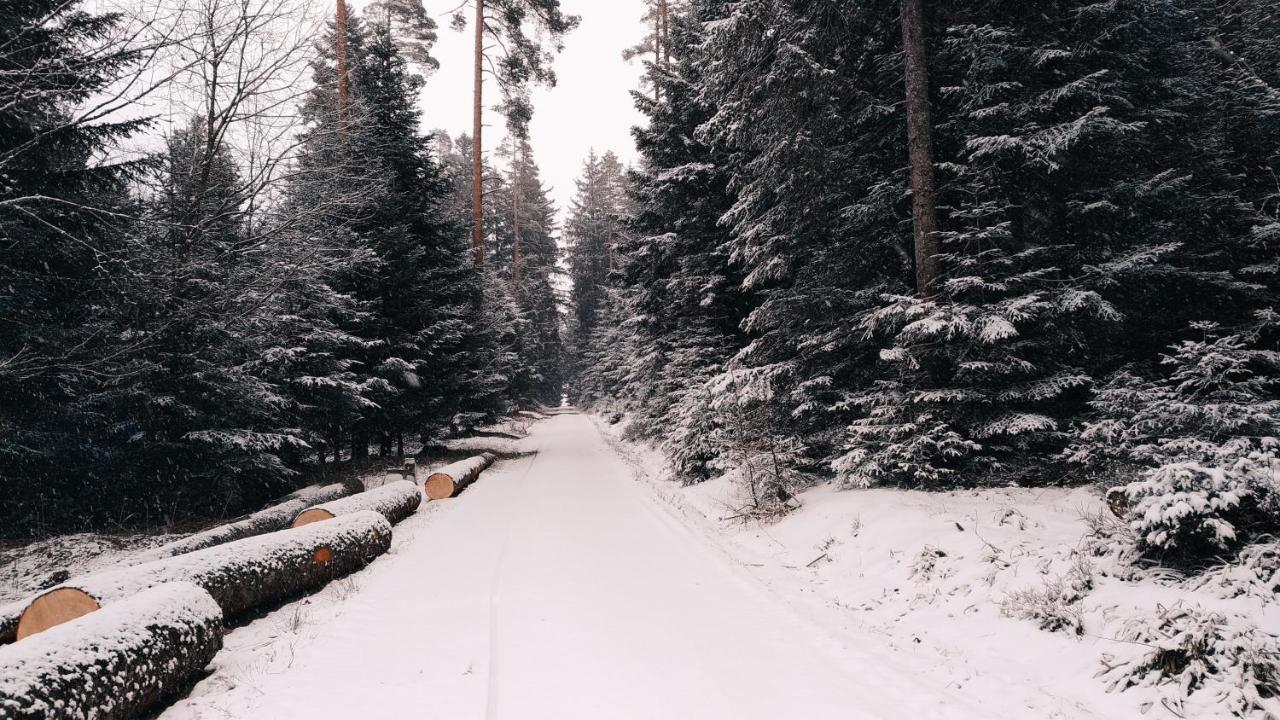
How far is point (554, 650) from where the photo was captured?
187 inches

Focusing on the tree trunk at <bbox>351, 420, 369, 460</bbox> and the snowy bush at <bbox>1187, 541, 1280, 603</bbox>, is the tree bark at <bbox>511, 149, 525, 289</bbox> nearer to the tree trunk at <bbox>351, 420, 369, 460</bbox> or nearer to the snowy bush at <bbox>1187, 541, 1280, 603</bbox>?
the tree trunk at <bbox>351, 420, 369, 460</bbox>

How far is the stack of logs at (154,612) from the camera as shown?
10.9 ft

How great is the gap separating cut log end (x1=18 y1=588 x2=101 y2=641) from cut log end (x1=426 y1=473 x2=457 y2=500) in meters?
8.09

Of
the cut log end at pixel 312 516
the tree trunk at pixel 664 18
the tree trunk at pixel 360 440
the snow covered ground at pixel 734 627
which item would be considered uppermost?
the tree trunk at pixel 664 18

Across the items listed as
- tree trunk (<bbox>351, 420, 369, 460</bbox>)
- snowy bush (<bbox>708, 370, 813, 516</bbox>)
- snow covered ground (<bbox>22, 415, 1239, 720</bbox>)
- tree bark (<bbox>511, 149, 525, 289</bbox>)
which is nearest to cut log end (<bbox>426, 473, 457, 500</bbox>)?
snow covered ground (<bbox>22, 415, 1239, 720</bbox>)

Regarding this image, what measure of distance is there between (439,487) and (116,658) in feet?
31.0

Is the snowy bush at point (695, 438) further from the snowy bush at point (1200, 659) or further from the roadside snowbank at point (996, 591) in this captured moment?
the snowy bush at point (1200, 659)

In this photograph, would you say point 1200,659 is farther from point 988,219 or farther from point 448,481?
point 448,481

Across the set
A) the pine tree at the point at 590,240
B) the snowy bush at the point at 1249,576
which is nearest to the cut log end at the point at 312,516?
the snowy bush at the point at 1249,576

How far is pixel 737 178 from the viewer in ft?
41.1

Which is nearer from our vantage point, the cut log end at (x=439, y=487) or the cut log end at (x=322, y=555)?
the cut log end at (x=322, y=555)

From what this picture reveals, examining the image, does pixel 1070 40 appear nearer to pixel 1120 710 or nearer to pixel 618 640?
pixel 1120 710

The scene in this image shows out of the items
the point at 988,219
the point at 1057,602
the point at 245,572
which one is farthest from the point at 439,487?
the point at 988,219

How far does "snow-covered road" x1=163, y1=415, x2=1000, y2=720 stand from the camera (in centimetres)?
393
